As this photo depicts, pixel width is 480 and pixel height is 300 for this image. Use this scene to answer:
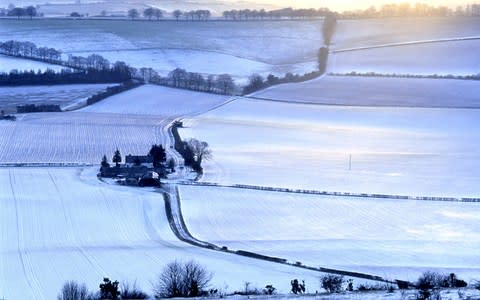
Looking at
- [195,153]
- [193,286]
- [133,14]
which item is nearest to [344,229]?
[193,286]

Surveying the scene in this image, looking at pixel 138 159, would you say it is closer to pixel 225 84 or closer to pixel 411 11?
pixel 225 84

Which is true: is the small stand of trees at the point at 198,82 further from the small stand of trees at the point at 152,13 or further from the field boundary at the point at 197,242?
the small stand of trees at the point at 152,13

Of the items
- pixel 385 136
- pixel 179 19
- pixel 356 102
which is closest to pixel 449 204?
pixel 385 136

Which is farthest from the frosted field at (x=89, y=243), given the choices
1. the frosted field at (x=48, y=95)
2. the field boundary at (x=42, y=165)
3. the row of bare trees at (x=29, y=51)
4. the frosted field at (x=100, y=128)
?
the row of bare trees at (x=29, y=51)

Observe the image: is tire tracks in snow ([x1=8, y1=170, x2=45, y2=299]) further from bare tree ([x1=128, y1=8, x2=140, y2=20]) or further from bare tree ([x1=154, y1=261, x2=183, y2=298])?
bare tree ([x1=128, y1=8, x2=140, y2=20])

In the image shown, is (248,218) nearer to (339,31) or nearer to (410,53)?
(410,53)
